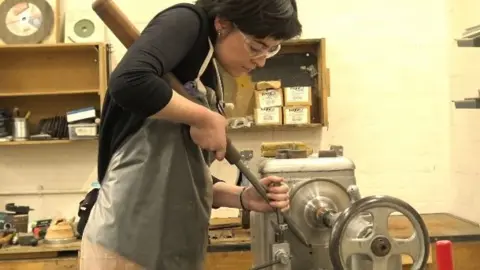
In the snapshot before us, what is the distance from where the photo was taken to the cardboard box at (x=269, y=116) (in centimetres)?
339

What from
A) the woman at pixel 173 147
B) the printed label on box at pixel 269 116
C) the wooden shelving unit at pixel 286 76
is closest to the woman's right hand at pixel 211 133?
the woman at pixel 173 147

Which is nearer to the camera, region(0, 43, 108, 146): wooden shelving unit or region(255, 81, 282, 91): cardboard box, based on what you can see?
region(255, 81, 282, 91): cardboard box

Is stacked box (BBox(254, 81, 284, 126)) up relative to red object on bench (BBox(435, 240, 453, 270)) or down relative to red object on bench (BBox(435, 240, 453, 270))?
up

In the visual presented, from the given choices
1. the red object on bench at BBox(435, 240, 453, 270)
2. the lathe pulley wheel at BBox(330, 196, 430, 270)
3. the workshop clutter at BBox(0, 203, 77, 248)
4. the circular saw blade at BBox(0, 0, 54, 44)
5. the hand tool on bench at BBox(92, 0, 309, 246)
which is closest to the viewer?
the red object on bench at BBox(435, 240, 453, 270)

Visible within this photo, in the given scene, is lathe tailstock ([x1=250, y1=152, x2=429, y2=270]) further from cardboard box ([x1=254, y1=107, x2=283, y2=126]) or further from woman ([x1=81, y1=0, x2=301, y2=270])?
cardboard box ([x1=254, y1=107, x2=283, y2=126])

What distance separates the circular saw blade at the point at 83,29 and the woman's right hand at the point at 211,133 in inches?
92.5

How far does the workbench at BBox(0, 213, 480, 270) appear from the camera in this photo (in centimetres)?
282

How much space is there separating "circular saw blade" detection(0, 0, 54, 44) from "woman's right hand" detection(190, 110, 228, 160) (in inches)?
94.4

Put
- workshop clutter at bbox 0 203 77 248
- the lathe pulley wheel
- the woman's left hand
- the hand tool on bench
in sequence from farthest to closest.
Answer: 1. workshop clutter at bbox 0 203 77 248
2. the woman's left hand
3. the lathe pulley wheel
4. the hand tool on bench

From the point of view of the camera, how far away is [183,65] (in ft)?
4.48

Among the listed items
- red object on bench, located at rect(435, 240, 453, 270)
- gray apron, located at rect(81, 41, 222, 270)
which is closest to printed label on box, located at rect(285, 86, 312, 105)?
gray apron, located at rect(81, 41, 222, 270)

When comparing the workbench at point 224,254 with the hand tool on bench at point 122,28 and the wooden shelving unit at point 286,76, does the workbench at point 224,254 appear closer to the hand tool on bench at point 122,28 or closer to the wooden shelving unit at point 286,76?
the wooden shelving unit at point 286,76

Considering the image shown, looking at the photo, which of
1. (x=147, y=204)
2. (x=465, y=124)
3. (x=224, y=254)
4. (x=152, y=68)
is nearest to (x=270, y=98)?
(x=224, y=254)

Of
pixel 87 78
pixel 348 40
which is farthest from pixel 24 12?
pixel 348 40
